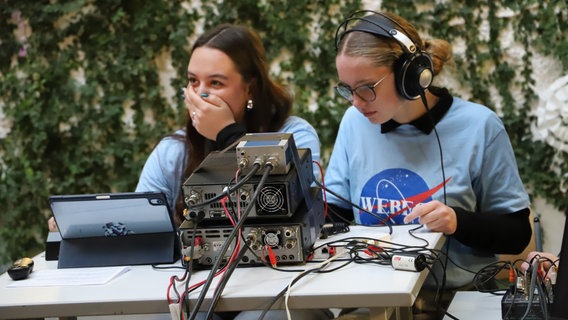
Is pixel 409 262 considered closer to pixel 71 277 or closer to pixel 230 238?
pixel 230 238

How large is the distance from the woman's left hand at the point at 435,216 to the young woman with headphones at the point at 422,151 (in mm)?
12

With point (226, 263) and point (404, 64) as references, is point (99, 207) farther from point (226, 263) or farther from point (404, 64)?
point (404, 64)

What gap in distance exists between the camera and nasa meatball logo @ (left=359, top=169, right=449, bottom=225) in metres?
1.87

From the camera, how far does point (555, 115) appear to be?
277cm

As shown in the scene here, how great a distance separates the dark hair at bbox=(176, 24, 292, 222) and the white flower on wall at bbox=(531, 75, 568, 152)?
1137 millimetres

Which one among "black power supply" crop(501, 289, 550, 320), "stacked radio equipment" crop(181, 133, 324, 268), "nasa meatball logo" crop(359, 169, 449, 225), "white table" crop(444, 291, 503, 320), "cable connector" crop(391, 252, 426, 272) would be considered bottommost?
"white table" crop(444, 291, 503, 320)

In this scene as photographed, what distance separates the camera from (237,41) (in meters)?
2.16

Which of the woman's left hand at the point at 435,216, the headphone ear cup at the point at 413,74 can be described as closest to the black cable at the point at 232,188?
the woman's left hand at the point at 435,216

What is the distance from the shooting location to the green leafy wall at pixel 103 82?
10.5 feet

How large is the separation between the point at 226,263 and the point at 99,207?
0.33 meters

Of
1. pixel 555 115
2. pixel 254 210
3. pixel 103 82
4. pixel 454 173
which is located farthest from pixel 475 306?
pixel 103 82

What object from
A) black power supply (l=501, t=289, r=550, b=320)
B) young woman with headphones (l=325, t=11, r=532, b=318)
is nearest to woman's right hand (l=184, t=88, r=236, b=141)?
young woman with headphones (l=325, t=11, r=532, b=318)

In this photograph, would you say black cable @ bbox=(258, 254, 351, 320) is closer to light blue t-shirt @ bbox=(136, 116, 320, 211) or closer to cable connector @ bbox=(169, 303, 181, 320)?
cable connector @ bbox=(169, 303, 181, 320)

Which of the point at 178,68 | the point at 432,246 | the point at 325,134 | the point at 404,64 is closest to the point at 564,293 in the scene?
the point at 432,246
